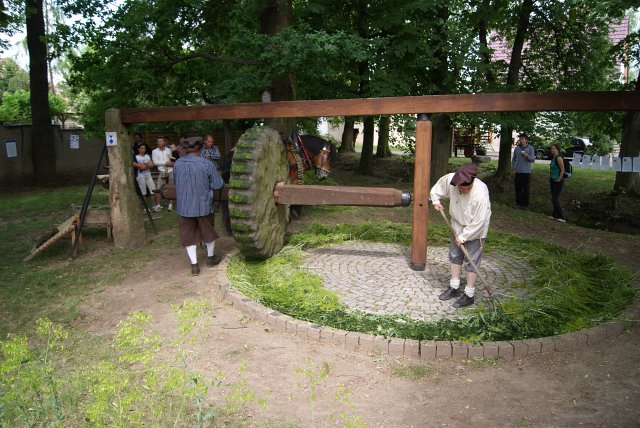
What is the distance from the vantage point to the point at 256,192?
21.6 ft

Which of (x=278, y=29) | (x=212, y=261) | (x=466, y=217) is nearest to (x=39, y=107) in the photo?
(x=278, y=29)

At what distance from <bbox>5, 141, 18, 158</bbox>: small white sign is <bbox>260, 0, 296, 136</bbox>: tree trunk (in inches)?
385

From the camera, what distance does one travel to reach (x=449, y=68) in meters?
12.2

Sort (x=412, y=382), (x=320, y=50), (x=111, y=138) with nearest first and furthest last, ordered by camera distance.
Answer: (x=412, y=382) < (x=111, y=138) < (x=320, y=50)

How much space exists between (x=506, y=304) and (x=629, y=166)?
28.0ft

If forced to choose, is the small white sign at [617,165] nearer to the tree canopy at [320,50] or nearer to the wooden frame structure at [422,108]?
the tree canopy at [320,50]

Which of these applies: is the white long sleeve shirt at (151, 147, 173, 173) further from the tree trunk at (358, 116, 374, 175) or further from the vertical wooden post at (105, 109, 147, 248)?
the tree trunk at (358, 116, 374, 175)

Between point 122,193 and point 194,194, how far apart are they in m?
2.26

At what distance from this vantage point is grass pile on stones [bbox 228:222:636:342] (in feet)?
16.8

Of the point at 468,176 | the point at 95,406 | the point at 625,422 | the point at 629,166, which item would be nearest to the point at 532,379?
the point at 625,422

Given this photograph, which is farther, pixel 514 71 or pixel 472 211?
pixel 514 71

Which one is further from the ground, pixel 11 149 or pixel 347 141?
pixel 347 141

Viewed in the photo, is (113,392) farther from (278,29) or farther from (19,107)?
(19,107)

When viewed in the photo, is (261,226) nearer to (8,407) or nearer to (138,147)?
(8,407)
